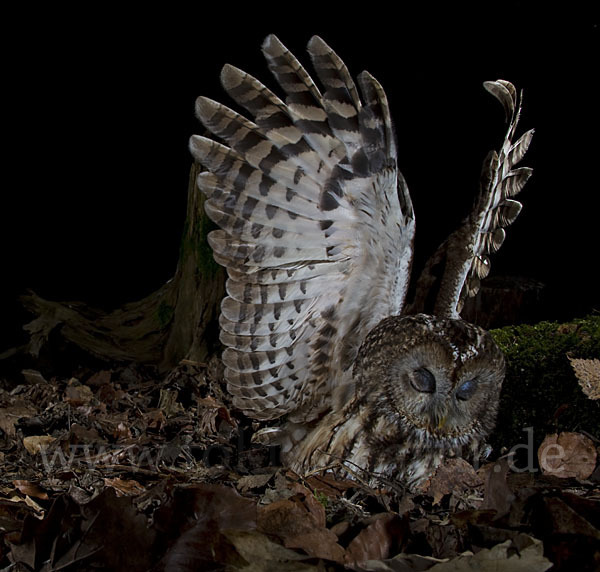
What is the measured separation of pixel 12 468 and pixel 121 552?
1.42 m

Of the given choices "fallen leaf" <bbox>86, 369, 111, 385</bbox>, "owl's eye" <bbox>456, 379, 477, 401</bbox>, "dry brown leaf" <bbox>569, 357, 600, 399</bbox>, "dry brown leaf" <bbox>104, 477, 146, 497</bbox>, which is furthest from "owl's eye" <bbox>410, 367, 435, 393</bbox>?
"fallen leaf" <bbox>86, 369, 111, 385</bbox>

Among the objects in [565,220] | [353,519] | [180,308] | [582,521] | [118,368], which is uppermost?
[565,220]

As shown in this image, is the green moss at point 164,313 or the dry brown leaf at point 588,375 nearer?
→ the dry brown leaf at point 588,375

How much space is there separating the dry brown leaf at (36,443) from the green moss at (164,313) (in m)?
1.71

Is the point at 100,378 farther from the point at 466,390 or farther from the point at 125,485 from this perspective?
the point at 466,390

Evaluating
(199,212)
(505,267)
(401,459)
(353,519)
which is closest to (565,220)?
(505,267)

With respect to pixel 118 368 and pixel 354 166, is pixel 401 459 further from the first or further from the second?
pixel 118 368

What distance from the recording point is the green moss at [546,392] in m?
2.43

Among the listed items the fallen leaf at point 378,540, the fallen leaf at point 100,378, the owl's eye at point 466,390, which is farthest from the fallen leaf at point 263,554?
the fallen leaf at point 100,378

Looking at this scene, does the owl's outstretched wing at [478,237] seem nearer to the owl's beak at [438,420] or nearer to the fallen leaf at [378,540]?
the owl's beak at [438,420]

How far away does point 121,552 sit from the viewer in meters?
Result: 1.02

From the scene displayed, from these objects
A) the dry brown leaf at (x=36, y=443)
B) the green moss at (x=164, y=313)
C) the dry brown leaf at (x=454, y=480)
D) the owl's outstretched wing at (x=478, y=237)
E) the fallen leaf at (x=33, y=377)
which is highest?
the owl's outstretched wing at (x=478, y=237)

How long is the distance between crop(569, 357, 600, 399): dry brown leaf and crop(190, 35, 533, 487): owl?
1.03 feet

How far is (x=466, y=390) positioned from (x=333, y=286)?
61 centimetres
